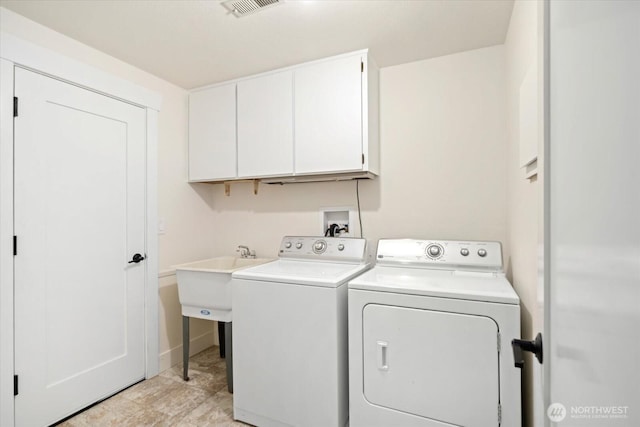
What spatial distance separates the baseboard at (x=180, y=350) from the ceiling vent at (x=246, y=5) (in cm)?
256

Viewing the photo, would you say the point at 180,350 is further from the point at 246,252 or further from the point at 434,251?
the point at 434,251

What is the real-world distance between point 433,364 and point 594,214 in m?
1.25

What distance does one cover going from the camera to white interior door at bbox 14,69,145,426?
1795mm

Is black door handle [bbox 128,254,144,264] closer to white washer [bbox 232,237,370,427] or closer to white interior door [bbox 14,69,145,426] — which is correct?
white interior door [bbox 14,69,145,426]

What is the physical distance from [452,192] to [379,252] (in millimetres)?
705

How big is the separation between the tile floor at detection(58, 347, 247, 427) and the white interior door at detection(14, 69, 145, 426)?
11 cm

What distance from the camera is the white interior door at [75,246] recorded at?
5.89 feet

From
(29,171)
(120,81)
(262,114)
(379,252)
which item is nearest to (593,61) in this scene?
(379,252)

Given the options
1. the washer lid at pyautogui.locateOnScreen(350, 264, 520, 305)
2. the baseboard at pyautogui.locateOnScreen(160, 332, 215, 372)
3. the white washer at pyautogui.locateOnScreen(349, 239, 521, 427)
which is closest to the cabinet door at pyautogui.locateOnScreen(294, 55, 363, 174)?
the washer lid at pyautogui.locateOnScreen(350, 264, 520, 305)

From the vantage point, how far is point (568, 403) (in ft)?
1.79

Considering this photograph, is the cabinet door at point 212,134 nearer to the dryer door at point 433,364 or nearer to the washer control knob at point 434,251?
the washer control knob at point 434,251

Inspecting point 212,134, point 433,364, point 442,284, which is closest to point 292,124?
point 212,134

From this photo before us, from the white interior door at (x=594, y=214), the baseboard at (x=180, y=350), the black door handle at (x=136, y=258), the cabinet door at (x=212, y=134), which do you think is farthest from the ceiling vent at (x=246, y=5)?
the baseboard at (x=180, y=350)

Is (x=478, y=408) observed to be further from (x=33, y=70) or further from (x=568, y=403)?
(x=33, y=70)
